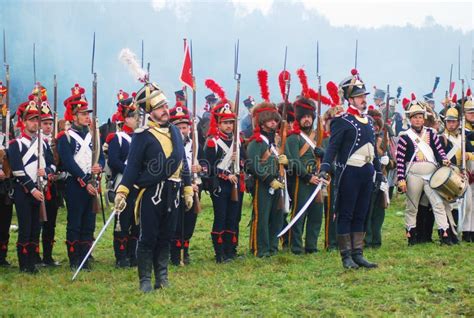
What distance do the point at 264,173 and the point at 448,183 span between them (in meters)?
2.40

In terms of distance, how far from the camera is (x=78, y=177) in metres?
10.6

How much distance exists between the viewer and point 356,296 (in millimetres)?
8188

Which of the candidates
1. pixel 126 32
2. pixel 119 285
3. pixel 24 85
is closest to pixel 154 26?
pixel 126 32

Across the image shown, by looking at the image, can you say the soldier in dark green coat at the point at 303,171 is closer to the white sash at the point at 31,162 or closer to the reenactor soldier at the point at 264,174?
the reenactor soldier at the point at 264,174

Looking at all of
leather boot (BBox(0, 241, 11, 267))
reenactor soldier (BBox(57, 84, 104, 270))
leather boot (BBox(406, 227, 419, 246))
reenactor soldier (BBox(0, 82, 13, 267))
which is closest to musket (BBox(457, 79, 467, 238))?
leather boot (BBox(406, 227, 419, 246))

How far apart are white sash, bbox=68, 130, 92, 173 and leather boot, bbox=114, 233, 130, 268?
95 centimetres

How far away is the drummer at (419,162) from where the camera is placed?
11.6 m

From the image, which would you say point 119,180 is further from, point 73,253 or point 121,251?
point 73,253

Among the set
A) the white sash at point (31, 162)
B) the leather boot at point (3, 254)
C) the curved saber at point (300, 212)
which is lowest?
the leather boot at point (3, 254)

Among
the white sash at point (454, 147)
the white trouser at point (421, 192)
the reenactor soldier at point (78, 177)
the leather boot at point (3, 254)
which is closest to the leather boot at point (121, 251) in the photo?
the reenactor soldier at point (78, 177)

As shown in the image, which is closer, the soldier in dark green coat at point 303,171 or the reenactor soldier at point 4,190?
the reenactor soldier at point 4,190

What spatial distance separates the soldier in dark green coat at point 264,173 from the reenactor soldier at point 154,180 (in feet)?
8.13

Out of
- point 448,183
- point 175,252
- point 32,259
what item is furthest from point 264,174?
point 32,259

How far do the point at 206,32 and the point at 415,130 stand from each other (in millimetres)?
21556
